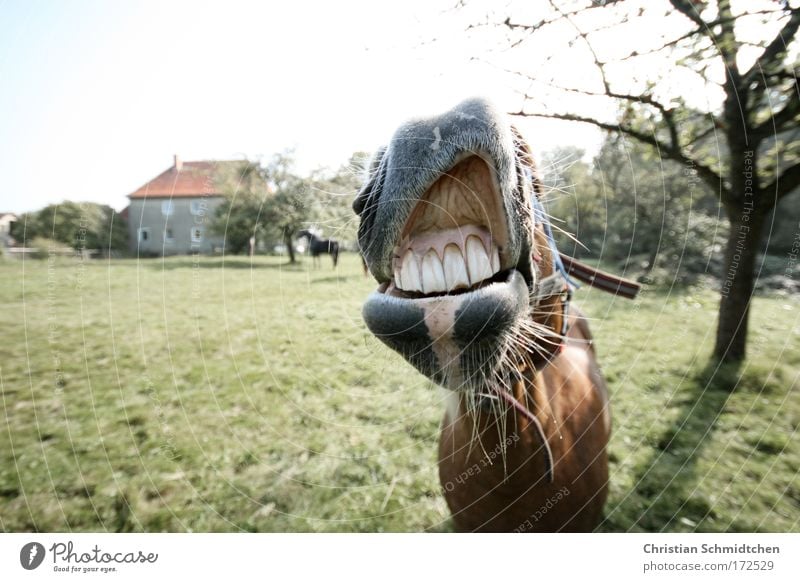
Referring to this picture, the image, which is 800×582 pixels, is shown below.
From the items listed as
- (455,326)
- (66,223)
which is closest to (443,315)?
(455,326)

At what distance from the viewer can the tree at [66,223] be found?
188cm

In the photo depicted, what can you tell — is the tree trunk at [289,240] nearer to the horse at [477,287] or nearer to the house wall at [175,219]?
the house wall at [175,219]

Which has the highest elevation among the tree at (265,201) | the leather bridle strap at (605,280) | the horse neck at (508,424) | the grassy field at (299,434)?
the tree at (265,201)

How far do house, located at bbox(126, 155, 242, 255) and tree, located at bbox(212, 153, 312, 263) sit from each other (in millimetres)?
55

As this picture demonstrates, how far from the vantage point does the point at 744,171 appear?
10.5 feet

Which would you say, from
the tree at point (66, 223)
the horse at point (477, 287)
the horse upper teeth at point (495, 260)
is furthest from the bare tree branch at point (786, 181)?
the tree at point (66, 223)

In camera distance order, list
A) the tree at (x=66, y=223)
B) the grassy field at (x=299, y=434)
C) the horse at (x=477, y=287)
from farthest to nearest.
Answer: the grassy field at (x=299, y=434)
the tree at (x=66, y=223)
the horse at (x=477, y=287)

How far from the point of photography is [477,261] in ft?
3.89

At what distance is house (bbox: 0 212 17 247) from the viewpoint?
1.88m

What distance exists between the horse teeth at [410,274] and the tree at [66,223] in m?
1.57

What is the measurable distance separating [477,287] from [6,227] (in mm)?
2167

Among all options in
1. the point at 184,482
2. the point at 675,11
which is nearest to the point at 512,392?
the point at 675,11

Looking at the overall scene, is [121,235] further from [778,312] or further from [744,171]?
[778,312]

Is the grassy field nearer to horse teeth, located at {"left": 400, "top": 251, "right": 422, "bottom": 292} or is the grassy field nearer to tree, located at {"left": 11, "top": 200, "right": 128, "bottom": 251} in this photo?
tree, located at {"left": 11, "top": 200, "right": 128, "bottom": 251}
